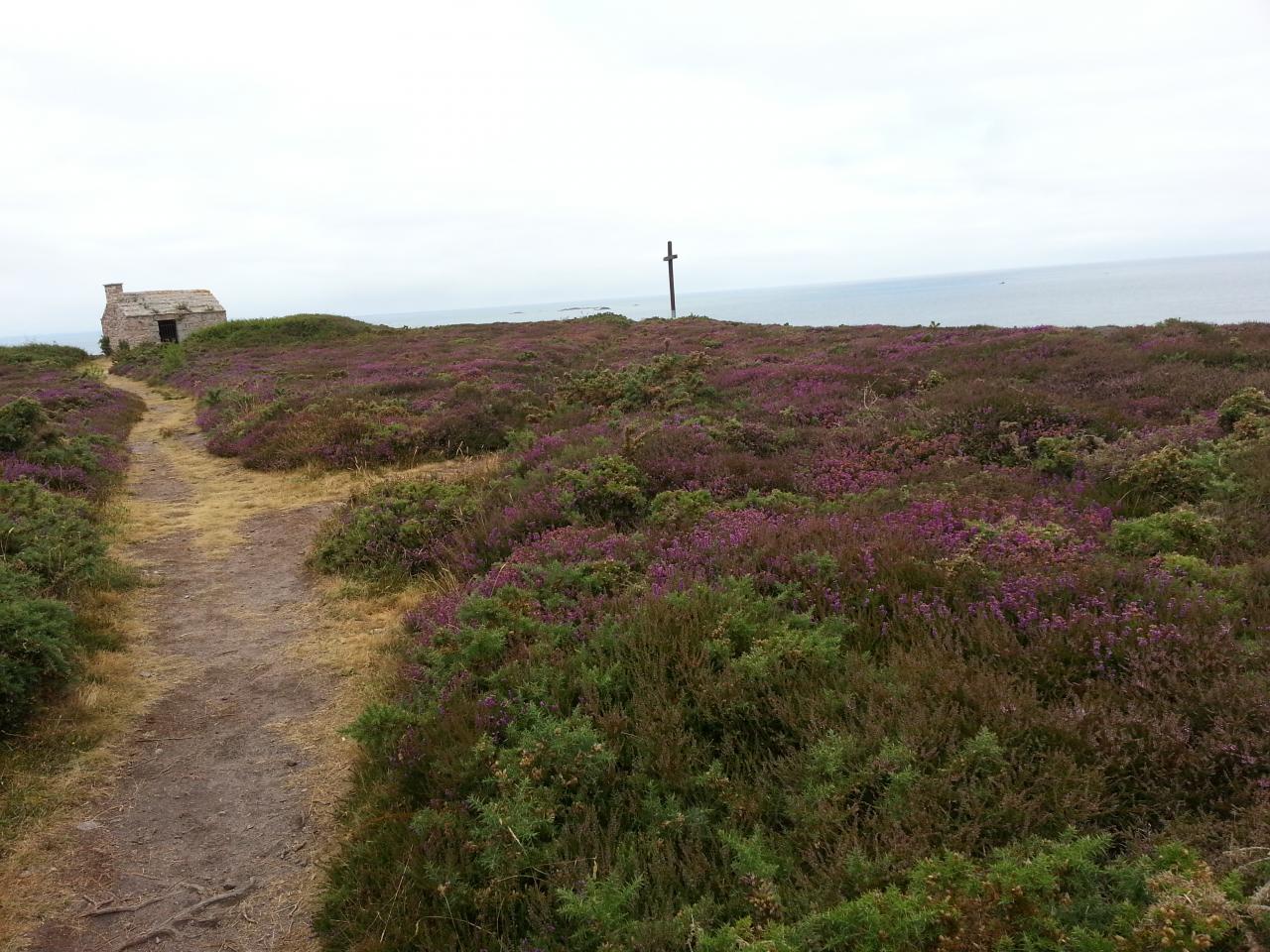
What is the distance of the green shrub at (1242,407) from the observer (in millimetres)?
9484

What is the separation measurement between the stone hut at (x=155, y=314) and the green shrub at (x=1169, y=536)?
6043cm

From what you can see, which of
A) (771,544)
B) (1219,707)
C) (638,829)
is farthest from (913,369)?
(638,829)

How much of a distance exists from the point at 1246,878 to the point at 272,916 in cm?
476

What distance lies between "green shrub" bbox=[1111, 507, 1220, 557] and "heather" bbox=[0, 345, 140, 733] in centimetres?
930

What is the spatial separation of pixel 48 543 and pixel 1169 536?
12.0 metres

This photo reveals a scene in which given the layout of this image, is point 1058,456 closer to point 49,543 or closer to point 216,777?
point 216,777

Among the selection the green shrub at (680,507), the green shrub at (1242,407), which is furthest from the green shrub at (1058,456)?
the green shrub at (680,507)

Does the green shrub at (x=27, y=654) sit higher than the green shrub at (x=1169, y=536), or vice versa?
the green shrub at (x=1169, y=536)

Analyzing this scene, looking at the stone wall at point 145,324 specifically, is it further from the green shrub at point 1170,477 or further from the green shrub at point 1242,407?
the green shrub at point 1242,407

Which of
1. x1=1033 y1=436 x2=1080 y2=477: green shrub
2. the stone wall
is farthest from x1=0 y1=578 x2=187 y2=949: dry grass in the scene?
the stone wall

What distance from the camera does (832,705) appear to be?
415cm

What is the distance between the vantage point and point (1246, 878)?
8.64ft

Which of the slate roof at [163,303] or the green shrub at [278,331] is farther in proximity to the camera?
the slate roof at [163,303]

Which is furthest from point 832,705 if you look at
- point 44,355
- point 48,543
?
point 44,355
